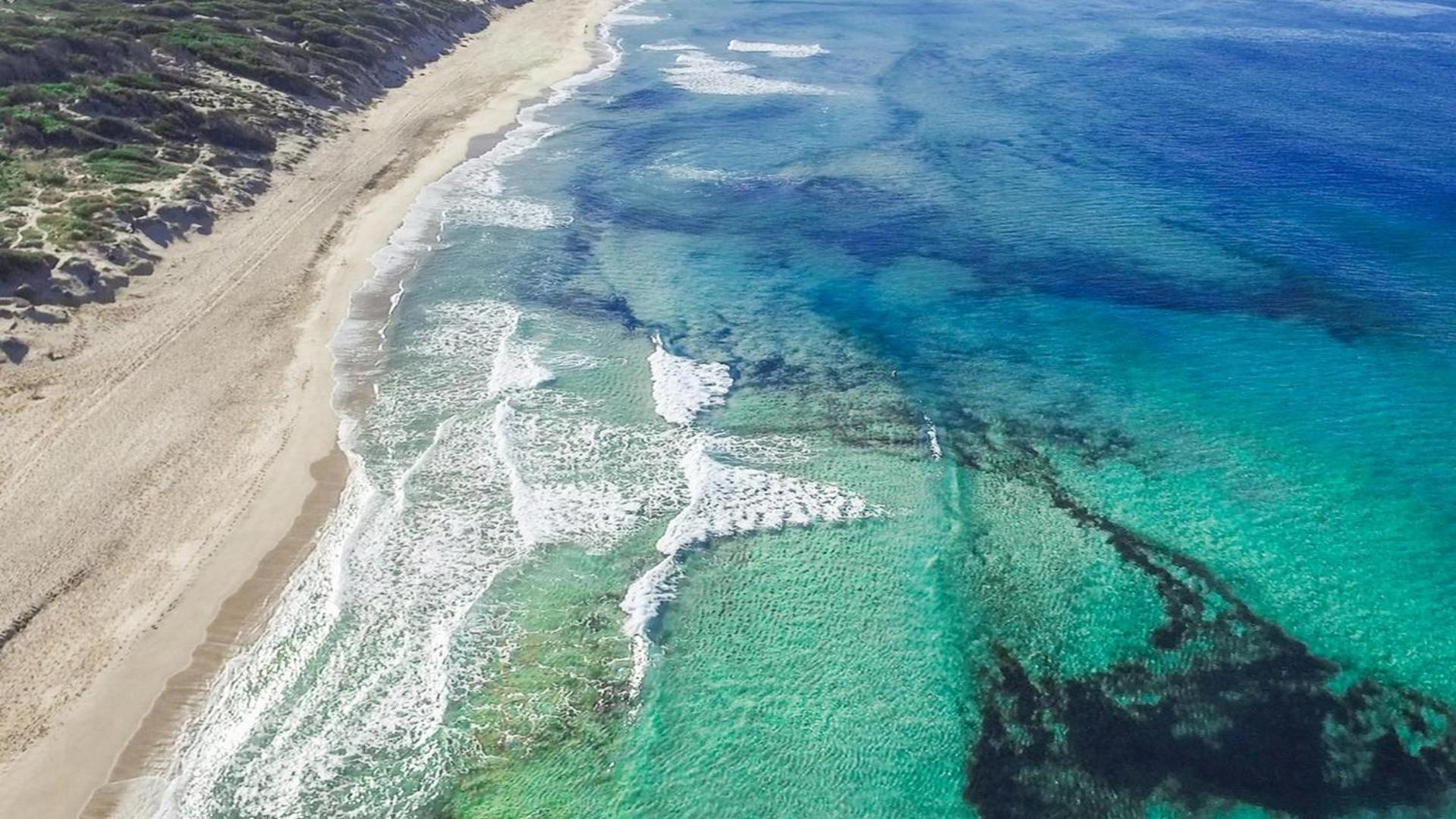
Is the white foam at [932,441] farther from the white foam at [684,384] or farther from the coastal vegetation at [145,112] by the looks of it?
the coastal vegetation at [145,112]

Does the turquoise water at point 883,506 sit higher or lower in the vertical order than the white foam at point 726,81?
lower

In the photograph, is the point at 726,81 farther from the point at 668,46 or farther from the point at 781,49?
the point at 668,46

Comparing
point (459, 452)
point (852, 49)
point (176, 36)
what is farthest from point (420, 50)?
point (459, 452)

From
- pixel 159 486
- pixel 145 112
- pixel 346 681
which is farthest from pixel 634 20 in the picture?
pixel 346 681

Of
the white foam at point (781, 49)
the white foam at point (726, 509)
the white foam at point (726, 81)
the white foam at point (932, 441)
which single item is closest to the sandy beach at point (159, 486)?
the white foam at point (726, 509)

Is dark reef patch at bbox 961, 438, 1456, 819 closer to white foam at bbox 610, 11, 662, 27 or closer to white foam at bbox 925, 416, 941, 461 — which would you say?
white foam at bbox 925, 416, 941, 461

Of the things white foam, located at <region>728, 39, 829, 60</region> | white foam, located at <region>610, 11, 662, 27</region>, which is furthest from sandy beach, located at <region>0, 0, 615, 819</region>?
white foam, located at <region>610, 11, 662, 27</region>
